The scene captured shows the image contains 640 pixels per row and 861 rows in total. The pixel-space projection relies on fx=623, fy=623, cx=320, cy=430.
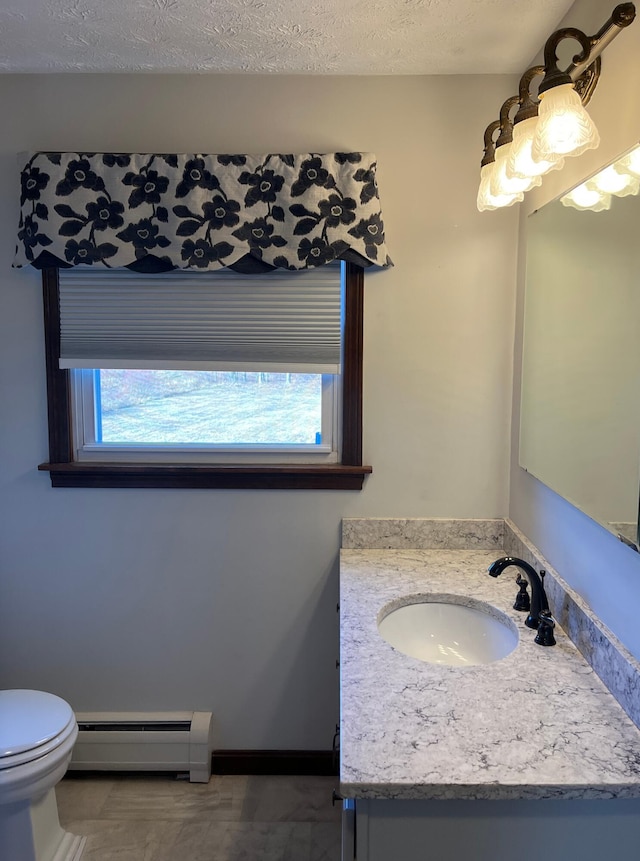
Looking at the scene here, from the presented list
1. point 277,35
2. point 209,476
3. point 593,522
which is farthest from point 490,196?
point 209,476

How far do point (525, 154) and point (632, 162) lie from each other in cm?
25

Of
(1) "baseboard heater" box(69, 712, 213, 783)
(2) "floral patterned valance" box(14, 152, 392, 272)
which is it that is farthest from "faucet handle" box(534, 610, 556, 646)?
(1) "baseboard heater" box(69, 712, 213, 783)

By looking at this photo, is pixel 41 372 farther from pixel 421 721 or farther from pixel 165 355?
pixel 421 721

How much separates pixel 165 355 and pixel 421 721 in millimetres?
1331

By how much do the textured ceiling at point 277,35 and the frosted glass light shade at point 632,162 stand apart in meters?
0.61

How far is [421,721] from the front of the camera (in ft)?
3.78

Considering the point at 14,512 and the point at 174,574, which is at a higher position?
the point at 14,512

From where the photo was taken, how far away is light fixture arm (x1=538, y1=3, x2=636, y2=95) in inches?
44.7

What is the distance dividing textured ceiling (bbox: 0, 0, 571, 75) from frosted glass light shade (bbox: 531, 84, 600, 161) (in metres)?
0.54

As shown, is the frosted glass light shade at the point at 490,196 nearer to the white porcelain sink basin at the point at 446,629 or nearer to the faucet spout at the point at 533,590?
the faucet spout at the point at 533,590

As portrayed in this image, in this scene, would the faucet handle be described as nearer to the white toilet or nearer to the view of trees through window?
the view of trees through window

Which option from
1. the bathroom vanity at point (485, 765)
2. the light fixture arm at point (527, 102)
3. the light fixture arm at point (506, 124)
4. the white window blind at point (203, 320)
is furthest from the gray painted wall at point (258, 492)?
the bathroom vanity at point (485, 765)

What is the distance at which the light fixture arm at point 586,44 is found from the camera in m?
1.13

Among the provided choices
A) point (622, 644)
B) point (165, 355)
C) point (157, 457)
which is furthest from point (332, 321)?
point (622, 644)
